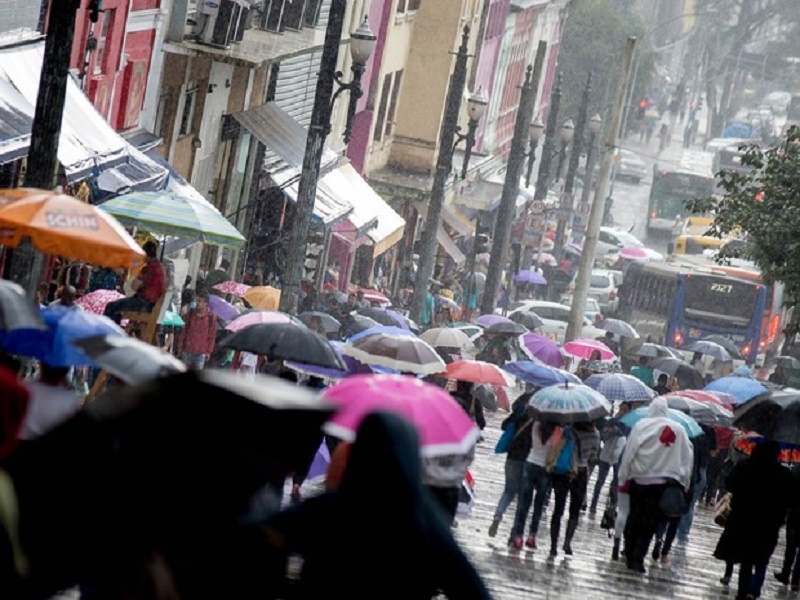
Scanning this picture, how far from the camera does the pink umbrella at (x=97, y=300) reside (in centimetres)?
1892

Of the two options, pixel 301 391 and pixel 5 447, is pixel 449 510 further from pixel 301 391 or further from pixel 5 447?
pixel 5 447

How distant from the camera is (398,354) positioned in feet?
57.6

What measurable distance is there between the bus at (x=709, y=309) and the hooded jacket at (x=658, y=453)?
3191 centimetres

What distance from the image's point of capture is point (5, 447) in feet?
18.0

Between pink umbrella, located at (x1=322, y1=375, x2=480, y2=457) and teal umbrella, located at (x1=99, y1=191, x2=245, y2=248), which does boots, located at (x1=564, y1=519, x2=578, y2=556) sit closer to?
teal umbrella, located at (x1=99, y1=191, x2=245, y2=248)

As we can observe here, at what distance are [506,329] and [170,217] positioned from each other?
45.0 ft

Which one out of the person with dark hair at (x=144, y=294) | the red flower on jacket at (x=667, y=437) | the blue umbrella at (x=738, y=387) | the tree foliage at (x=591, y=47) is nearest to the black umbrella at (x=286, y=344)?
the person with dark hair at (x=144, y=294)

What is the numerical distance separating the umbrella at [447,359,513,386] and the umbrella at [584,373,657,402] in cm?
232

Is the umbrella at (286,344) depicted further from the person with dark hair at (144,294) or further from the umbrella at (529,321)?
the umbrella at (529,321)

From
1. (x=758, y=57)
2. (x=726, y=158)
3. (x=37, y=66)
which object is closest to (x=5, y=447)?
(x=37, y=66)

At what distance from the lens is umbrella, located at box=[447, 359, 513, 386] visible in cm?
1838

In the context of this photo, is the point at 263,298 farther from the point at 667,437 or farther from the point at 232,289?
the point at 667,437

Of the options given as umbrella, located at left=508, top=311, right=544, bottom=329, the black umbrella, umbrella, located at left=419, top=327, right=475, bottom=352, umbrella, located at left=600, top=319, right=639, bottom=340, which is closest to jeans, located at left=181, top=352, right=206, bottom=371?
umbrella, located at left=419, top=327, right=475, bottom=352

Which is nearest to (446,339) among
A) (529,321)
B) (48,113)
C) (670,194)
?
(48,113)
